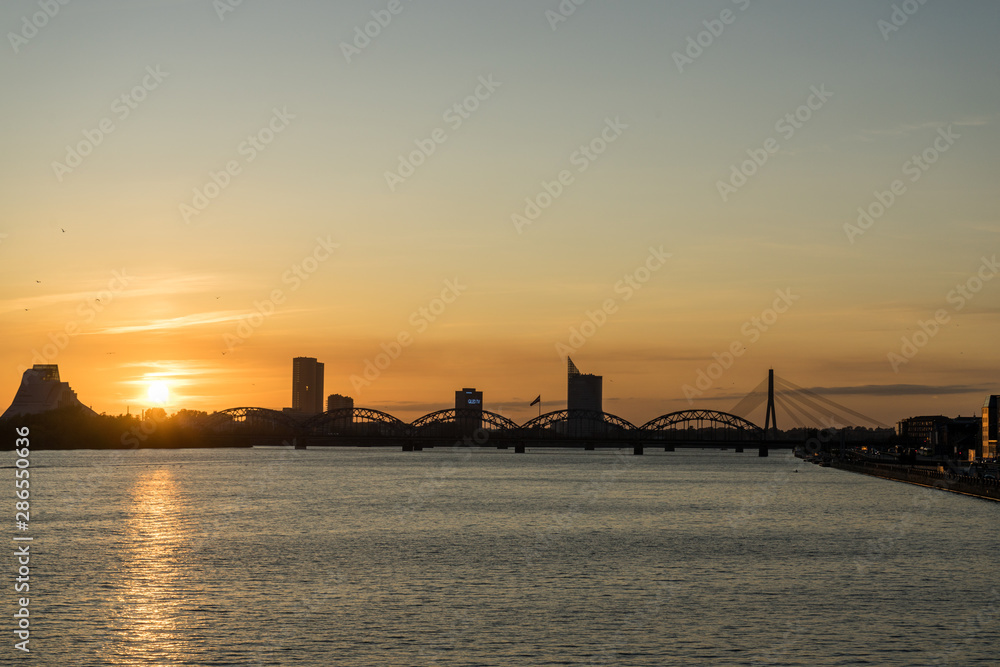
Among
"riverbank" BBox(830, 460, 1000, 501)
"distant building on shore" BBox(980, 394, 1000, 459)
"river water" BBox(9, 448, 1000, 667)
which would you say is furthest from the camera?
"distant building on shore" BBox(980, 394, 1000, 459)

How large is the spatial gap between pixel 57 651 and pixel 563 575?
20.1 metres

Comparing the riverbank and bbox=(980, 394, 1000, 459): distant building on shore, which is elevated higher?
bbox=(980, 394, 1000, 459): distant building on shore

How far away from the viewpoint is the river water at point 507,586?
92.4 feet

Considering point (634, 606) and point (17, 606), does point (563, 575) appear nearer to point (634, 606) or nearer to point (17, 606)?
point (634, 606)

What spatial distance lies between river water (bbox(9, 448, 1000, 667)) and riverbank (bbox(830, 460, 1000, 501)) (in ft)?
61.4

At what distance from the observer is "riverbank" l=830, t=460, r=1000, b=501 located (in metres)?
95.5

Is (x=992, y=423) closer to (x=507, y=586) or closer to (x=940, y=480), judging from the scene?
(x=940, y=480)

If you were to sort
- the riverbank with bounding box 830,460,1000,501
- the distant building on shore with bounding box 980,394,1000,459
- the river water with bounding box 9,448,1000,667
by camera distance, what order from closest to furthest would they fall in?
the river water with bounding box 9,448,1000,667 < the riverbank with bounding box 830,460,1000,501 < the distant building on shore with bounding box 980,394,1000,459

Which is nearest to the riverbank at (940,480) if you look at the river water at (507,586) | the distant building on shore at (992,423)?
the river water at (507,586)

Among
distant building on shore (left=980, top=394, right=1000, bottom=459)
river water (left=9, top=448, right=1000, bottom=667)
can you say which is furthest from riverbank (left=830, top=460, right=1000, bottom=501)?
distant building on shore (left=980, top=394, right=1000, bottom=459)

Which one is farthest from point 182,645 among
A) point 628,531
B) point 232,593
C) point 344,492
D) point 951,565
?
point 344,492

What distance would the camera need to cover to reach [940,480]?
115188 millimetres

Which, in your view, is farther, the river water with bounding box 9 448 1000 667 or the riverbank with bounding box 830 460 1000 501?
the riverbank with bounding box 830 460 1000 501

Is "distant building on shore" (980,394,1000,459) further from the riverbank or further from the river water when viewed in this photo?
the river water
